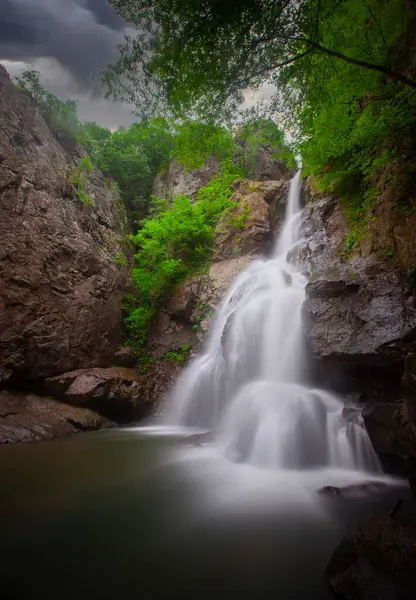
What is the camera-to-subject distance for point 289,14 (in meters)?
4.50

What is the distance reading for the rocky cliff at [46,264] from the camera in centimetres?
932

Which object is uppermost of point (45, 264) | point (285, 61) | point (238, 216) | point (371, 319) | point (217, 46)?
point (238, 216)

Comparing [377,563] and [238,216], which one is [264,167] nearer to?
[238,216]

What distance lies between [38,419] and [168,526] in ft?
19.8

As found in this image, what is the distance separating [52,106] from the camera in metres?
13.8

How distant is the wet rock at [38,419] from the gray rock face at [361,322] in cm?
651

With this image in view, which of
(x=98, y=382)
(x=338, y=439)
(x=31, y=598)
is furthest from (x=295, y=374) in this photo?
(x=31, y=598)

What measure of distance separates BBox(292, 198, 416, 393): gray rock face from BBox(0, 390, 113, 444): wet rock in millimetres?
6511

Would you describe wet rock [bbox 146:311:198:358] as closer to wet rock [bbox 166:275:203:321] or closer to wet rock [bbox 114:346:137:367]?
wet rock [bbox 166:275:203:321]

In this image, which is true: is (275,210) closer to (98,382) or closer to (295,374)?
(295,374)

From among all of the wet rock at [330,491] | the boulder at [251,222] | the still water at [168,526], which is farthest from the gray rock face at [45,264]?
the wet rock at [330,491]

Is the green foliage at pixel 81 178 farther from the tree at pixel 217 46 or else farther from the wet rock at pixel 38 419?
the tree at pixel 217 46

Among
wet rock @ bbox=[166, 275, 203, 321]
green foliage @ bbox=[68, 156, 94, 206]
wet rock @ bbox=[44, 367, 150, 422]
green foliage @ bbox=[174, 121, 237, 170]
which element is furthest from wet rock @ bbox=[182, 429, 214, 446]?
green foliage @ bbox=[68, 156, 94, 206]

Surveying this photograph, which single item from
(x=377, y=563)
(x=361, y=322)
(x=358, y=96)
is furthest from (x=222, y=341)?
(x=377, y=563)
